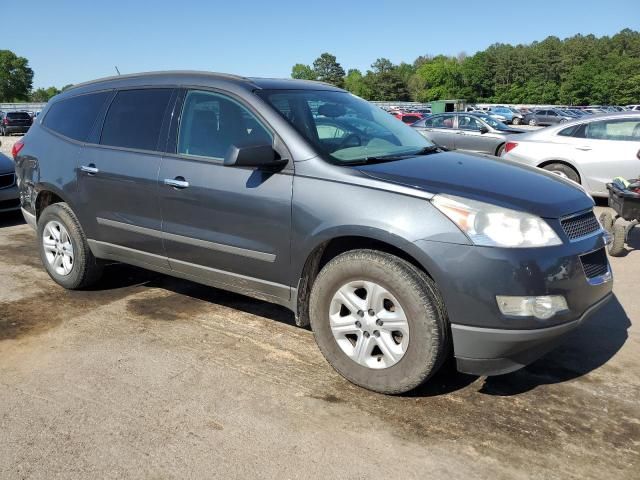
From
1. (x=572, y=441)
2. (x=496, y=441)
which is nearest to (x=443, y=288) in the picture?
(x=496, y=441)

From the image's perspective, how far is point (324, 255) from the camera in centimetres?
349

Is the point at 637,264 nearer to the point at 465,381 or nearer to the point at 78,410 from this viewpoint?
the point at 465,381

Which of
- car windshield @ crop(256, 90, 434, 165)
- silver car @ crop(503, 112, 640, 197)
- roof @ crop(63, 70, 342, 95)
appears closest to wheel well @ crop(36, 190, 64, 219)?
roof @ crop(63, 70, 342, 95)

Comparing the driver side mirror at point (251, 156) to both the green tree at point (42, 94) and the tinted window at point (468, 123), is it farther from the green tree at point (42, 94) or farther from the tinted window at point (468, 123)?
the green tree at point (42, 94)

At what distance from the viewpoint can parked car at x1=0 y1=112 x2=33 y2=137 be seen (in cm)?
3469

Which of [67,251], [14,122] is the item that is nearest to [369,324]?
[67,251]

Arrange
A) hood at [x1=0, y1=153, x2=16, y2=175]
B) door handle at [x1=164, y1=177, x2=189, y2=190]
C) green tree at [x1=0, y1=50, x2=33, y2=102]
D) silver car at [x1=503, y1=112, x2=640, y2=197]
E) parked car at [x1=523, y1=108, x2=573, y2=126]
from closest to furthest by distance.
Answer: door handle at [x1=164, y1=177, x2=189, y2=190] < hood at [x1=0, y1=153, x2=16, y2=175] < silver car at [x1=503, y1=112, x2=640, y2=197] < parked car at [x1=523, y1=108, x2=573, y2=126] < green tree at [x1=0, y1=50, x2=33, y2=102]

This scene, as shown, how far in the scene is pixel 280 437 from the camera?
282cm

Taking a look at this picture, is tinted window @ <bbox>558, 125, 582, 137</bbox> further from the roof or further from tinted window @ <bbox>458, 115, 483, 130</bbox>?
the roof

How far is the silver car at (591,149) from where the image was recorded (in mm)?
8562

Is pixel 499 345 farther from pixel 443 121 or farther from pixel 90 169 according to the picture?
pixel 443 121

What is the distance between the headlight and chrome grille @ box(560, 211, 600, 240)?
169 millimetres

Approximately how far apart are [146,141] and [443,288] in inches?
100

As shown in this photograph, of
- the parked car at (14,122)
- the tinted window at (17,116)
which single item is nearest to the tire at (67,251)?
the parked car at (14,122)
